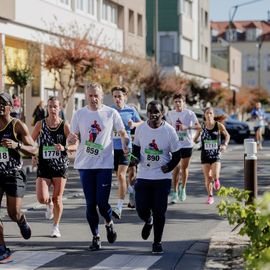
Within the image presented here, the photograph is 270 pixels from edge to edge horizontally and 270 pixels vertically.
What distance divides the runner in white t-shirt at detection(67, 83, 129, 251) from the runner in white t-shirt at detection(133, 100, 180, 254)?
371 millimetres

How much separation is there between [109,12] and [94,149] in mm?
33528

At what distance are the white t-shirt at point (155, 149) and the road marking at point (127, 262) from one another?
2.95ft

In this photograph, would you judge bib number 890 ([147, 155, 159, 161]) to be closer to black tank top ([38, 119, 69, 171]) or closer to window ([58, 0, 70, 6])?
black tank top ([38, 119, 69, 171])

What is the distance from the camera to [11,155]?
29.9 ft

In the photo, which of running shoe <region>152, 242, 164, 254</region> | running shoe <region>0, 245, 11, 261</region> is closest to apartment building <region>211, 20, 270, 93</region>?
running shoe <region>152, 242, 164, 254</region>

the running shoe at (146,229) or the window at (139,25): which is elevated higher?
the window at (139,25)

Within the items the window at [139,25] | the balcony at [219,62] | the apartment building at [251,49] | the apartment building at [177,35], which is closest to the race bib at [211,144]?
the window at [139,25]

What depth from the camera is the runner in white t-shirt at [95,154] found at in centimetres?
970

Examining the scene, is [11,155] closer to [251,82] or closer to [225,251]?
[225,251]

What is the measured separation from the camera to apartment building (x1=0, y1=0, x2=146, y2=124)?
98.8ft

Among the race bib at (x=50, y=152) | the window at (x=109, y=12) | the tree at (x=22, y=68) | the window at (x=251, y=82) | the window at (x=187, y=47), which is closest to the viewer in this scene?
the race bib at (x=50, y=152)

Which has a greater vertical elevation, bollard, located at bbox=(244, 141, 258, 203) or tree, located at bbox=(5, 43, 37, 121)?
tree, located at bbox=(5, 43, 37, 121)

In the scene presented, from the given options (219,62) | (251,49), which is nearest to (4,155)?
(219,62)

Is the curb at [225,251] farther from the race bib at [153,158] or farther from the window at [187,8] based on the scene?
the window at [187,8]
